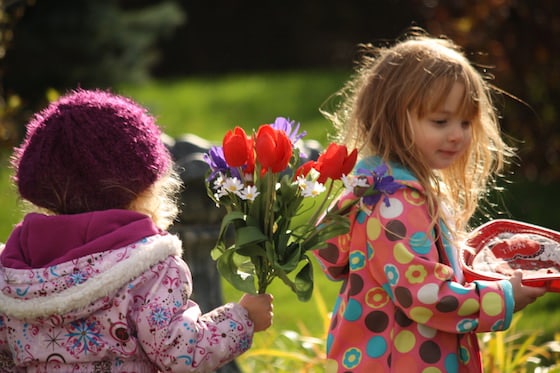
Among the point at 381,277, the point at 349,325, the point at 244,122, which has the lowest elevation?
the point at 244,122

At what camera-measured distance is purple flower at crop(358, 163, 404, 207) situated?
267cm

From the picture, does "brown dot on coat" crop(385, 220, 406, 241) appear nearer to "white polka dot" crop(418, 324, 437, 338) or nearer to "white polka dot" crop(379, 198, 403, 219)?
"white polka dot" crop(379, 198, 403, 219)

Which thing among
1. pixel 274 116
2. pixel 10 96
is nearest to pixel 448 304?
pixel 10 96

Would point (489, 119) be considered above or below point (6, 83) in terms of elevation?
above

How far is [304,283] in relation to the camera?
2613 mm

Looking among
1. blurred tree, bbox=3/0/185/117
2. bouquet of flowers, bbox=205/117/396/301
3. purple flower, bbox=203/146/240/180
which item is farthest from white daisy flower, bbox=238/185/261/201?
blurred tree, bbox=3/0/185/117

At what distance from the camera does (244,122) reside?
1027 centimetres

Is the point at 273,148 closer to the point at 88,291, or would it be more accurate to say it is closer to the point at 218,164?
the point at 218,164

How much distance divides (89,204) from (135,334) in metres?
0.35

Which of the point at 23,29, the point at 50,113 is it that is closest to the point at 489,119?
the point at 50,113

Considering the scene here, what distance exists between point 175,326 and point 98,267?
240 millimetres

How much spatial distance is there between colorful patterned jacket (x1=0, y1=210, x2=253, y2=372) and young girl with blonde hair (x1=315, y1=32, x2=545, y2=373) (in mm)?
468

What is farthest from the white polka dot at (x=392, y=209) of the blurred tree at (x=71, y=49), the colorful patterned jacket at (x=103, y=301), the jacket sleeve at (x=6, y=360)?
the blurred tree at (x=71, y=49)

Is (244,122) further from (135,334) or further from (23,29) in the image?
(135,334)
